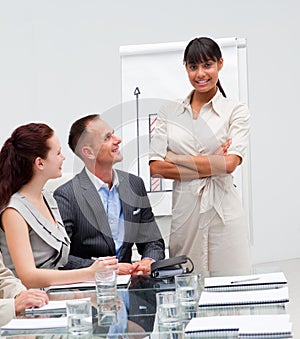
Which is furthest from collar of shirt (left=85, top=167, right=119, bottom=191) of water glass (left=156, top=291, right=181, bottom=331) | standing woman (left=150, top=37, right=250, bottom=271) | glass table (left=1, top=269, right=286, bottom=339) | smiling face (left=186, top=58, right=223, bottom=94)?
water glass (left=156, top=291, right=181, bottom=331)

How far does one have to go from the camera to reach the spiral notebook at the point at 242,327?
1.53m

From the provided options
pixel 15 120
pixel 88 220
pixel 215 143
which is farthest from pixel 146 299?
pixel 15 120

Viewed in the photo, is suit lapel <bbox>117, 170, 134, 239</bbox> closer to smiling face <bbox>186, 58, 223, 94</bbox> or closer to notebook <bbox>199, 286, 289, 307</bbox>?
smiling face <bbox>186, 58, 223, 94</bbox>

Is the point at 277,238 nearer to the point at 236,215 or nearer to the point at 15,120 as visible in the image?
the point at 15,120

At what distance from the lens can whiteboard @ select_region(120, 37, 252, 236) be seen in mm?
4363

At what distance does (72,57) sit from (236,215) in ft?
11.3

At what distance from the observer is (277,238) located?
20.9 ft

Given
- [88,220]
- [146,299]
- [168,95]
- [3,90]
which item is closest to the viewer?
[146,299]

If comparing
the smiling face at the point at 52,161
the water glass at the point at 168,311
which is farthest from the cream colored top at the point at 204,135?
the water glass at the point at 168,311

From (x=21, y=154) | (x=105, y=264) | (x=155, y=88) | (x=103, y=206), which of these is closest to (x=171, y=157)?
(x=103, y=206)

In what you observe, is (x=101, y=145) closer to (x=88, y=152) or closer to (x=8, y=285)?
(x=88, y=152)

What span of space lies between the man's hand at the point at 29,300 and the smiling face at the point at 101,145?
1.10 meters

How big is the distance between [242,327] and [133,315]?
1.36 ft

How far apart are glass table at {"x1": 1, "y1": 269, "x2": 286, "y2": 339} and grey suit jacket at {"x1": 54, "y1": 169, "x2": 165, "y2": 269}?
70cm
